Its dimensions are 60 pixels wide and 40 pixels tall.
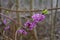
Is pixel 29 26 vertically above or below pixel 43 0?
below

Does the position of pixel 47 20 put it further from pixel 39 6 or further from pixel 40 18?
pixel 40 18

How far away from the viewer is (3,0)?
3100 mm

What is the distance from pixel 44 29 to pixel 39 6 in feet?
1.22

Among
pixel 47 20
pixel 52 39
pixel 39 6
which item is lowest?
pixel 52 39

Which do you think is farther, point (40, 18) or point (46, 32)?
point (46, 32)

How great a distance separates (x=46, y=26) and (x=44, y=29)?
0.08 metres

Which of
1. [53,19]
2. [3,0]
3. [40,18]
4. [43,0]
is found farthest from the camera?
[3,0]

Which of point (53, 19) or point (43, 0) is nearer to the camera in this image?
point (53, 19)

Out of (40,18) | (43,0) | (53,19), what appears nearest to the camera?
(40,18)

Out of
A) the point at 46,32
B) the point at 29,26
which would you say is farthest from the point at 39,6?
the point at 29,26

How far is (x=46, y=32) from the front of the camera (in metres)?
2.77

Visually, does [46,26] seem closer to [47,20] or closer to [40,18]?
[47,20]

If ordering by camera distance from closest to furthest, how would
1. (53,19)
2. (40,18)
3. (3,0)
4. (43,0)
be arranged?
(40,18) → (53,19) → (43,0) → (3,0)

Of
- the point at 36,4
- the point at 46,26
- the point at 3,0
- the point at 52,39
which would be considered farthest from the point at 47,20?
the point at 3,0
